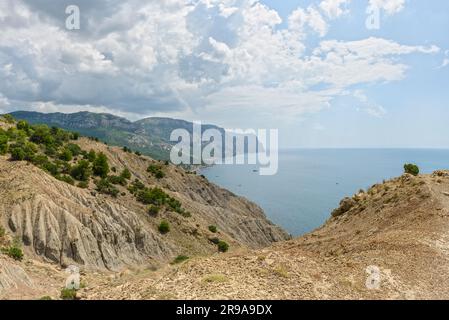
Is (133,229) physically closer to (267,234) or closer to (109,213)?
(109,213)

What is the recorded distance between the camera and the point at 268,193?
6142 inches

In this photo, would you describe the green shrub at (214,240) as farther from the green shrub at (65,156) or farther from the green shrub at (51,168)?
the green shrub at (65,156)

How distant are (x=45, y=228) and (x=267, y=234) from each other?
55.8 meters

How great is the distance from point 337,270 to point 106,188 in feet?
141

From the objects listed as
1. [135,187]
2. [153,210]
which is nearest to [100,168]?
[135,187]

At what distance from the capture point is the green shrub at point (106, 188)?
1964 inches

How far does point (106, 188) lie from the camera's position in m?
50.4

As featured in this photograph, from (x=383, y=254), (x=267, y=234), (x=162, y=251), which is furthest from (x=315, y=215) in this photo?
(x=383, y=254)

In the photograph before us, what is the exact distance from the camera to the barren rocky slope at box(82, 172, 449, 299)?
35.7 feet

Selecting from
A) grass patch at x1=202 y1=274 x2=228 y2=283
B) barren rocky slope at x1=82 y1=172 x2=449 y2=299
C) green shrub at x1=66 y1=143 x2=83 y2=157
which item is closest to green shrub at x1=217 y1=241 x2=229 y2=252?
green shrub at x1=66 y1=143 x2=83 y2=157

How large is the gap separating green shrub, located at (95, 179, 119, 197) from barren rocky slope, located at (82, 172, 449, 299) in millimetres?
36931

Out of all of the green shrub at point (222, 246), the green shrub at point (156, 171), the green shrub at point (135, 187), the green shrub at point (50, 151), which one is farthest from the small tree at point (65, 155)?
the green shrub at point (222, 246)

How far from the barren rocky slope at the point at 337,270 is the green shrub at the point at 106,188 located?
121ft

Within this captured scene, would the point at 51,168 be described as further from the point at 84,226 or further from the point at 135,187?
the point at 84,226
